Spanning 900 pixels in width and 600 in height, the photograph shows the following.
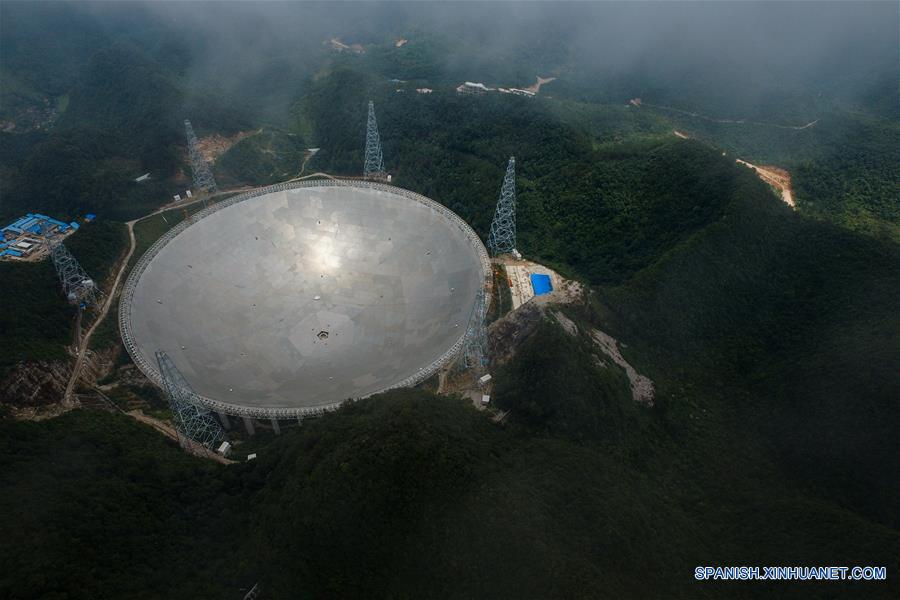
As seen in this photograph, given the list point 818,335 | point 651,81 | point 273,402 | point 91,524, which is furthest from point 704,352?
point 651,81

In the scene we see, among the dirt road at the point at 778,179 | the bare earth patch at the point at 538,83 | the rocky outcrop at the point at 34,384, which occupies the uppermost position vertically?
the bare earth patch at the point at 538,83

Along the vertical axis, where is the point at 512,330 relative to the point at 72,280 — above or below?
above

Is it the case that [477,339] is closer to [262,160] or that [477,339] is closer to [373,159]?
[373,159]

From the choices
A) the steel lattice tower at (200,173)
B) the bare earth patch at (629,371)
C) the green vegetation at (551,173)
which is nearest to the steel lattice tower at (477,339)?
the bare earth patch at (629,371)

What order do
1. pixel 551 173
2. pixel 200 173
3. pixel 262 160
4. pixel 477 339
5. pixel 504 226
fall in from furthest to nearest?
1. pixel 262 160
2. pixel 200 173
3. pixel 551 173
4. pixel 504 226
5. pixel 477 339

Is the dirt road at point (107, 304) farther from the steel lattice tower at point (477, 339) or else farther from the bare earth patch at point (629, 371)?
the bare earth patch at point (629, 371)

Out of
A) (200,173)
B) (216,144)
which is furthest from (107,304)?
(216,144)

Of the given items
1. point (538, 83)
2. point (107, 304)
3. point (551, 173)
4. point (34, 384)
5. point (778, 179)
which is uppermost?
point (538, 83)
